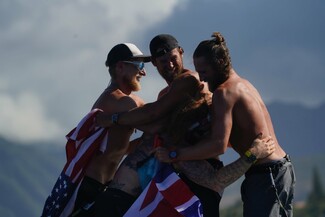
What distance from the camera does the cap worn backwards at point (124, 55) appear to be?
10758mm

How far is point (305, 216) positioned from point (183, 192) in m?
165

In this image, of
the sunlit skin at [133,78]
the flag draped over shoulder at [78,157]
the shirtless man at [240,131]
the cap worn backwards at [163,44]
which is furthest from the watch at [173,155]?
the sunlit skin at [133,78]

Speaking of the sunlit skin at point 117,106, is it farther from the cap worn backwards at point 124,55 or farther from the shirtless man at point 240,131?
the shirtless man at point 240,131

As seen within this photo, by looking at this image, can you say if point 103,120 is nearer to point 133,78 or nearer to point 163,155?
point 133,78

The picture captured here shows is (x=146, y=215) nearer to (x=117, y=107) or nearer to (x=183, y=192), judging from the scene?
(x=183, y=192)

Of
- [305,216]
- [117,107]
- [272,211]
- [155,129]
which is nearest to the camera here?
[272,211]

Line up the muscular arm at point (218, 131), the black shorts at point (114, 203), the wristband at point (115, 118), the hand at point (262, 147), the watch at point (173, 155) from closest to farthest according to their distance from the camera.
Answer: the muscular arm at point (218, 131) → the hand at point (262, 147) → the watch at point (173, 155) → the black shorts at point (114, 203) → the wristband at point (115, 118)

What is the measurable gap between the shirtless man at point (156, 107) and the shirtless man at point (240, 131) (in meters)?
0.41

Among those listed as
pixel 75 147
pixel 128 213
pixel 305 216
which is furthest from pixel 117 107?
pixel 305 216

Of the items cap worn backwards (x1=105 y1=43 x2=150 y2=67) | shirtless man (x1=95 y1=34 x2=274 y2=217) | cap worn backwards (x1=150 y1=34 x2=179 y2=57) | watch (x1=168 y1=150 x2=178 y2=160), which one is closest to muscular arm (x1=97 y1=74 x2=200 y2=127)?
shirtless man (x1=95 y1=34 x2=274 y2=217)

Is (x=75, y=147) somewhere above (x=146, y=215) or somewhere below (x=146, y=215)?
above

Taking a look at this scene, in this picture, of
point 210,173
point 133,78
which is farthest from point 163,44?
point 210,173

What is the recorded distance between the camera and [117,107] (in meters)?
10.8

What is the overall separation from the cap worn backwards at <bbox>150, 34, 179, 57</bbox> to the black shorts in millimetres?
1613
